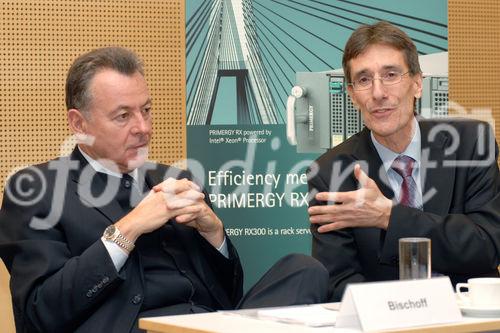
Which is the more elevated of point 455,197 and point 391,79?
point 391,79

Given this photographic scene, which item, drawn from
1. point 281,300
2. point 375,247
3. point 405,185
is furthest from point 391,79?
point 281,300

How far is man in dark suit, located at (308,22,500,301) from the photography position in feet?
10.1

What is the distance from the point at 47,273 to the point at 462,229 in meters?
1.46

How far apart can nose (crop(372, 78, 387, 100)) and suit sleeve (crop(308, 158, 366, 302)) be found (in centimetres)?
27

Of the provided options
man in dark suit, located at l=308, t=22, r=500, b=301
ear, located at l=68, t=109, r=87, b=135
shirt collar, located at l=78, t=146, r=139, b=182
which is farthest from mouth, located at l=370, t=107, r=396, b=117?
ear, located at l=68, t=109, r=87, b=135

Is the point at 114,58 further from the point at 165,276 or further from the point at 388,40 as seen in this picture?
the point at 388,40

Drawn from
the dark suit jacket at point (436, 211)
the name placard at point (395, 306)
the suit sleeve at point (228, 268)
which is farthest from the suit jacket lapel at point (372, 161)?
the name placard at point (395, 306)

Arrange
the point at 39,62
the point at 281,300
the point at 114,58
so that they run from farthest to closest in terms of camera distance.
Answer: the point at 39,62, the point at 114,58, the point at 281,300

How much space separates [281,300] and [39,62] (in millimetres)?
2460

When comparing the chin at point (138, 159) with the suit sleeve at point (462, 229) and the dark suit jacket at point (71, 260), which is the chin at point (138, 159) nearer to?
the dark suit jacket at point (71, 260)

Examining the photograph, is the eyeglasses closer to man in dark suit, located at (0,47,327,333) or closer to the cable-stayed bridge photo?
man in dark suit, located at (0,47,327,333)

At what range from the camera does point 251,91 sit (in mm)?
4762

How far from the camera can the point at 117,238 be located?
2799 mm

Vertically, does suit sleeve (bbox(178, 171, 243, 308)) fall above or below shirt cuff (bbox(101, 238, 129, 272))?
below
